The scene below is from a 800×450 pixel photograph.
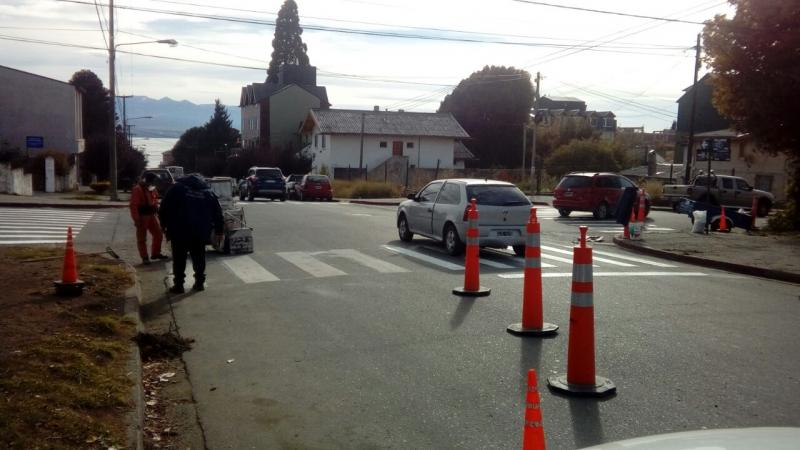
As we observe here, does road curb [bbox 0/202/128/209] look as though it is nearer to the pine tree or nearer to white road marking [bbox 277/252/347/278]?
white road marking [bbox 277/252/347/278]

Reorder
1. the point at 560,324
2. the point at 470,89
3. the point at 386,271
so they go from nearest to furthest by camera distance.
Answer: the point at 560,324, the point at 386,271, the point at 470,89

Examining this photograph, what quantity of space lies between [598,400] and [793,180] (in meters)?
19.4

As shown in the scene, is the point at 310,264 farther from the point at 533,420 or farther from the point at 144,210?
the point at 533,420

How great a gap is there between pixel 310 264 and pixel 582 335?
787 centimetres

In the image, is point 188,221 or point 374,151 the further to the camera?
point 374,151

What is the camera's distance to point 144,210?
13.4 meters

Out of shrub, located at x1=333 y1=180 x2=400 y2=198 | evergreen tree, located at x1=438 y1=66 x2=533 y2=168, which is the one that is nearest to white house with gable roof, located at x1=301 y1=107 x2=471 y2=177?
evergreen tree, located at x1=438 y1=66 x2=533 y2=168

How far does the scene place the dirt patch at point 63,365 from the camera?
464 centimetres

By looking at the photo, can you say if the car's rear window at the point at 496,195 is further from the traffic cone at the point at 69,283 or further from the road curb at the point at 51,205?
the road curb at the point at 51,205

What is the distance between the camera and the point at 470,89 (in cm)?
7781

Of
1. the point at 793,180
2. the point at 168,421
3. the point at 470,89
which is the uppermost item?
the point at 470,89

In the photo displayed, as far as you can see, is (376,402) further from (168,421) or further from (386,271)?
(386,271)

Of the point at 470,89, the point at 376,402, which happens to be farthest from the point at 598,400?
the point at 470,89

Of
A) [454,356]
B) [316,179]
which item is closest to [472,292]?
[454,356]
